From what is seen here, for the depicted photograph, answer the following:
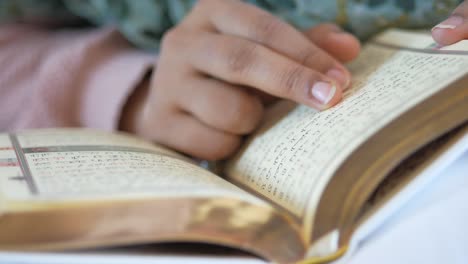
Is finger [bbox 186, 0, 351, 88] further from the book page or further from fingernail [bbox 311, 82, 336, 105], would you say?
the book page

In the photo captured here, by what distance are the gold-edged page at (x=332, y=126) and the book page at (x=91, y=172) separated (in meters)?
0.03

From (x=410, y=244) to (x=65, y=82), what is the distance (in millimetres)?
401

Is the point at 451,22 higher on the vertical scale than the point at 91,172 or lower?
higher

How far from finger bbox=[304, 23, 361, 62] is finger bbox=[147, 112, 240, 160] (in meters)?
0.11

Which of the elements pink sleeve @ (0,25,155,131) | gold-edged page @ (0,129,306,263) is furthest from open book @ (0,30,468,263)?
pink sleeve @ (0,25,155,131)

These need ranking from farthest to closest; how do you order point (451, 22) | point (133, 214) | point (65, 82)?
point (65, 82)
point (451, 22)
point (133, 214)

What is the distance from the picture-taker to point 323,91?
35 cm

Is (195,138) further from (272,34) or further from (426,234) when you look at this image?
(426,234)

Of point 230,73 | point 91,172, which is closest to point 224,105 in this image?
point 230,73

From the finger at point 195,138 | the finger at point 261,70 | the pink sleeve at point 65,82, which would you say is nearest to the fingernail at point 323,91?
the finger at point 261,70

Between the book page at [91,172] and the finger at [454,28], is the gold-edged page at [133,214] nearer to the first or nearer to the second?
the book page at [91,172]

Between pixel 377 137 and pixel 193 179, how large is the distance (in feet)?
0.36

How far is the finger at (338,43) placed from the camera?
1.36 feet

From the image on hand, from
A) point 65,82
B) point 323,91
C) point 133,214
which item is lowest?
point 133,214
